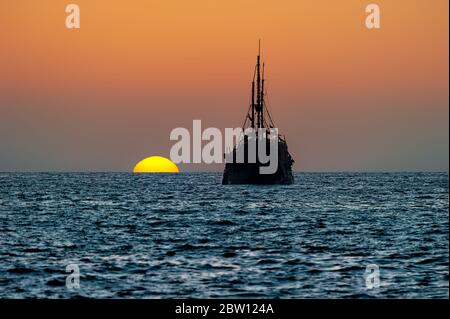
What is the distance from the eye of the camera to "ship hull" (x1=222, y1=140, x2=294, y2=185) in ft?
352

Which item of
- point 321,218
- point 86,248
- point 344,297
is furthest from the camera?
point 321,218

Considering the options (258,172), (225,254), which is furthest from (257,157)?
(225,254)

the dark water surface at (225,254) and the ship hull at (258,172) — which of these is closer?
the dark water surface at (225,254)

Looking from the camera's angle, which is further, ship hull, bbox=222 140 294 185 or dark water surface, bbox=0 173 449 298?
ship hull, bbox=222 140 294 185

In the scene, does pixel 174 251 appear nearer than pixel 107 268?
No

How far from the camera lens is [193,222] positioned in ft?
167

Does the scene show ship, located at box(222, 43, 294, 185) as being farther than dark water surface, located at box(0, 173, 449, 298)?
Yes

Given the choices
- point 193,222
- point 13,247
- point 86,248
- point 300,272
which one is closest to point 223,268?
point 300,272

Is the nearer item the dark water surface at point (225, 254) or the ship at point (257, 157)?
the dark water surface at point (225, 254)

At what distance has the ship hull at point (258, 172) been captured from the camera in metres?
107

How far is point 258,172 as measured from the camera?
10731 cm

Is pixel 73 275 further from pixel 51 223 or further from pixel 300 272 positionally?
pixel 51 223

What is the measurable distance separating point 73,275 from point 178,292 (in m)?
4.66

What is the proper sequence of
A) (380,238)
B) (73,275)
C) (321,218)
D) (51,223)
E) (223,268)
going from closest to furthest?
1. (73,275)
2. (223,268)
3. (380,238)
4. (51,223)
5. (321,218)
